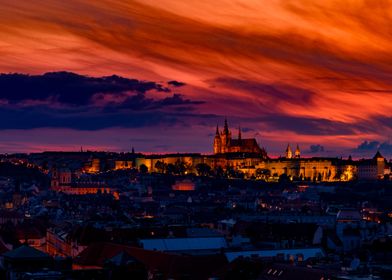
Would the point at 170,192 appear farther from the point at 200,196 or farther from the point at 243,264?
the point at 243,264

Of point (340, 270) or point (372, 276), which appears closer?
point (372, 276)

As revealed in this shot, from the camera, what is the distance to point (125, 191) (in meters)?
182

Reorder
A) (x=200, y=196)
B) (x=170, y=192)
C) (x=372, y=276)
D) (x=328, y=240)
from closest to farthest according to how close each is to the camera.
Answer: (x=372, y=276), (x=328, y=240), (x=200, y=196), (x=170, y=192)

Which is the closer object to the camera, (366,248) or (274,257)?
(274,257)

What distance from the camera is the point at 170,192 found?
593 ft

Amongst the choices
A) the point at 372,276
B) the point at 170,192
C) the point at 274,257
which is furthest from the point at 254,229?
the point at 170,192

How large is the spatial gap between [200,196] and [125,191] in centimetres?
1699

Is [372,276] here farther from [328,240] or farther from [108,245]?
[328,240]

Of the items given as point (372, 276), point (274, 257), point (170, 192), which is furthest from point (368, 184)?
point (372, 276)

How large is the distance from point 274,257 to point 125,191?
13396 centimetres

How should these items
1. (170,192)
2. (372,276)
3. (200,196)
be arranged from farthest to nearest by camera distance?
(170,192), (200,196), (372,276)

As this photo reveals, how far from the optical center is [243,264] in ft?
136

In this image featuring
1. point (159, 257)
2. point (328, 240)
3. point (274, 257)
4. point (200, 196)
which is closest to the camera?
point (159, 257)

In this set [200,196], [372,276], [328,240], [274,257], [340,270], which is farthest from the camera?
[200,196]
